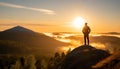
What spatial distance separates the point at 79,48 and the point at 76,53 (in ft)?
9.38

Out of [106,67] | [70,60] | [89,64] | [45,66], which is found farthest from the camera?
[45,66]

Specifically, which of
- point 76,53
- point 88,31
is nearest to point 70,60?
point 76,53

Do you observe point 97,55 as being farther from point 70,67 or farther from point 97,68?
point 97,68

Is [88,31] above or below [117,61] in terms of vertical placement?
above

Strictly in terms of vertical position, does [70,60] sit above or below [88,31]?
below

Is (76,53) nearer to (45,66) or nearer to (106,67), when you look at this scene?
(106,67)

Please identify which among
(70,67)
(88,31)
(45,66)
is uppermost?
A: (88,31)

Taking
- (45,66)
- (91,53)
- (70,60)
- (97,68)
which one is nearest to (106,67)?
(97,68)

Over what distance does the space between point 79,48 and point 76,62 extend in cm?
588

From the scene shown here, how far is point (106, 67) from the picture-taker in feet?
81.6

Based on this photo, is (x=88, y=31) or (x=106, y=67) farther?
(x=88, y=31)

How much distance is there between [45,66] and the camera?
15538cm

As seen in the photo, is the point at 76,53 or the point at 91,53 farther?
the point at 76,53

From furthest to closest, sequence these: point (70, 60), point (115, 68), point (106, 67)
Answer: point (70, 60)
point (106, 67)
point (115, 68)
